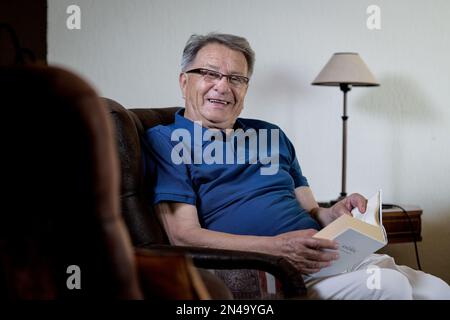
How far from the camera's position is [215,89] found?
5.84 ft

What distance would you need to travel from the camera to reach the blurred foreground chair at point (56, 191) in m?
0.52

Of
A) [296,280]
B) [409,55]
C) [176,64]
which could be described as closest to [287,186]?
[296,280]

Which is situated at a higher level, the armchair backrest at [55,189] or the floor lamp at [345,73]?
the floor lamp at [345,73]

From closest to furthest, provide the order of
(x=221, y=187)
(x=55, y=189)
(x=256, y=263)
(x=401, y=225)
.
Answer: (x=55, y=189) < (x=256, y=263) < (x=221, y=187) < (x=401, y=225)

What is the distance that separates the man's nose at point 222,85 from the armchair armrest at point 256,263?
0.66 meters

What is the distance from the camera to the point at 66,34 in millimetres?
2375

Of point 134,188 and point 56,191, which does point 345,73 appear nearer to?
point 134,188

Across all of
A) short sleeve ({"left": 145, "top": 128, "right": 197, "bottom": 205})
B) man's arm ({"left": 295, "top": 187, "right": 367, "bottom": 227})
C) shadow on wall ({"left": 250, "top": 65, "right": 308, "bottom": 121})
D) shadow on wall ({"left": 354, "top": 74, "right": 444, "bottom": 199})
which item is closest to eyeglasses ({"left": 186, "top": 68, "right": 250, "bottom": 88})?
short sleeve ({"left": 145, "top": 128, "right": 197, "bottom": 205})

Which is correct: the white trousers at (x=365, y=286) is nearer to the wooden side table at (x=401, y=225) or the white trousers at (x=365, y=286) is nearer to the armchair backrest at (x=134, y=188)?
the armchair backrest at (x=134, y=188)

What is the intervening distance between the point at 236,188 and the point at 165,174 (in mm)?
231

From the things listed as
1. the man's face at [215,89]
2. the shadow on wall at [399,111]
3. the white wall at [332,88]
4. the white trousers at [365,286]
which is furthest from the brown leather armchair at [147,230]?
the shadow on wall at [399,111]

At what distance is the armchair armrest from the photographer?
1.16m

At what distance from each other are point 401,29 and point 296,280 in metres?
2.02

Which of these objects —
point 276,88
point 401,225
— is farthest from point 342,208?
point 276,88
